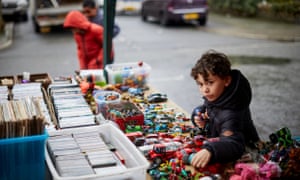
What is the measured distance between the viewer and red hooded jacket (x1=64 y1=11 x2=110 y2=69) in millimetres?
5301

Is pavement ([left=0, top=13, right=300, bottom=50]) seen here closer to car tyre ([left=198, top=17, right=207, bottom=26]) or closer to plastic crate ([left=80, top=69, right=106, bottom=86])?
car tyre ([left=198, top=17, right=207, bottom=26])

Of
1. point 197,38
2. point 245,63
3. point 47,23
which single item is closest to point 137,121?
point 245,63

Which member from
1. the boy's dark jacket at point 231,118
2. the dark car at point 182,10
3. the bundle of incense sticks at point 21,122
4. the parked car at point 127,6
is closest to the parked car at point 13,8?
the parked car at point 127,6

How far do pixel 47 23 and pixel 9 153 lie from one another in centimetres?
1294

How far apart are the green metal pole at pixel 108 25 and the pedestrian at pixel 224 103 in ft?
7.49

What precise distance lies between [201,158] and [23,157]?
1.00m

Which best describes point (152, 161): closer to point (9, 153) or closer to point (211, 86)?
point (211, 86)

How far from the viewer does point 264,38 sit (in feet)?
44.1

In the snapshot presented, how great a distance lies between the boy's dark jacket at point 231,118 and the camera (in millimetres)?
2486

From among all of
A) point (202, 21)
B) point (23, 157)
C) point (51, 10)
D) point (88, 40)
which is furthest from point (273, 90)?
point (51, 10)

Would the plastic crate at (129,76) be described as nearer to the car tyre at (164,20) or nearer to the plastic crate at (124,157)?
the plastic crate at (124,157)

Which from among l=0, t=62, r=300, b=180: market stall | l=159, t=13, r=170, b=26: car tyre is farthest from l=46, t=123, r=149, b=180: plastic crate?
l=159, t=13, r=170, b=26: car tyre

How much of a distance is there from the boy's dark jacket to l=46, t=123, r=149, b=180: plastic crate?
1.40 ft

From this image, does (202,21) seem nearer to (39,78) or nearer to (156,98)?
(39,78)
